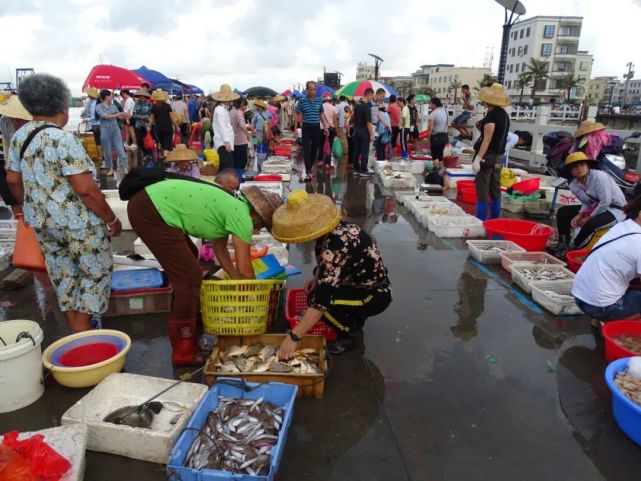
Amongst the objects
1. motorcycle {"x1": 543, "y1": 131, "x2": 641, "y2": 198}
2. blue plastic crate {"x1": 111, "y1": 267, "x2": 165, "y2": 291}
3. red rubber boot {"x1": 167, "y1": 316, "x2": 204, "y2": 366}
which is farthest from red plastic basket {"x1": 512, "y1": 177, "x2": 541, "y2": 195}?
red rubber boot {"x1": 167, "y1": 316, "x2": 204, "y2": 366}

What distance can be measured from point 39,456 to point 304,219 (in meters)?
1.86

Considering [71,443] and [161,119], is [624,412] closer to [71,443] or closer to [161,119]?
[71,443]

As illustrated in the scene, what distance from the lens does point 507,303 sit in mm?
4570

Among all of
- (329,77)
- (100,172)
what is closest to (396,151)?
(100,172)

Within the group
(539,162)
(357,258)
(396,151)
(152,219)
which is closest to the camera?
(152,219)

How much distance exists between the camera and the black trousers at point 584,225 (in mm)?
4992

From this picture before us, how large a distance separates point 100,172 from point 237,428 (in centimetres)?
1058

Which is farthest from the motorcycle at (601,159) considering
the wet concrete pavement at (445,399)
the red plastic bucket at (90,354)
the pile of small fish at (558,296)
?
the red plastic bucket at (90,354)

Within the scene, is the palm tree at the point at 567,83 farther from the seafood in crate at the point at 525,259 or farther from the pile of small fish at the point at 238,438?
the pile of small fish at the point at 238,438

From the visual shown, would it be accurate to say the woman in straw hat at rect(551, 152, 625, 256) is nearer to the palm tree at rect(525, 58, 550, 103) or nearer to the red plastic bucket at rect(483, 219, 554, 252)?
the red plastic bucket at rect(483, 219, 554, 252)

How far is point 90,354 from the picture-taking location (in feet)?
10.9

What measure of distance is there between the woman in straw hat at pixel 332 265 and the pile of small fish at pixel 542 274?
207cm

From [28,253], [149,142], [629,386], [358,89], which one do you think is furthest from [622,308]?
[358,89]

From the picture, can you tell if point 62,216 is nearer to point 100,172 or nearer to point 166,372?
point 166,372
